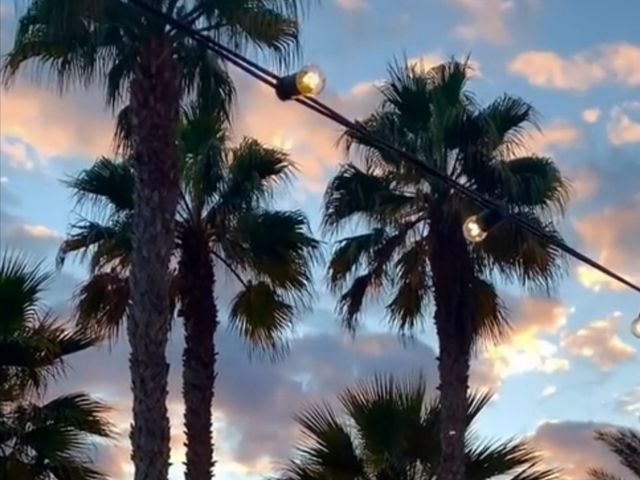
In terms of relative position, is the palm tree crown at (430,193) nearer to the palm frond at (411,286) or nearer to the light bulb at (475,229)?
the palm frond at (411,286)

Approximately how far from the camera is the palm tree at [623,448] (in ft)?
57.5

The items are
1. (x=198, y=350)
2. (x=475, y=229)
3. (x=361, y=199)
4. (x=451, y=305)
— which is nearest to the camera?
(x=475, y=229)

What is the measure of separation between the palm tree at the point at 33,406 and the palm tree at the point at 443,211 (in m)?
4.89

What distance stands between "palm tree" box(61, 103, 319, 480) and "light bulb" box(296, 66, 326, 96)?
9.61 meters

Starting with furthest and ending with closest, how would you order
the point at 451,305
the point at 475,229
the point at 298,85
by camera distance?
the point at 451,305 → the point at 475,229 → the point at 298,85

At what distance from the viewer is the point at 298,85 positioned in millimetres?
7340

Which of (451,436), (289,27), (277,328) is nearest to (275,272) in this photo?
(277,328)

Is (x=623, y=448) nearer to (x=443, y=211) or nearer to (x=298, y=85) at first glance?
(x=443, y=211)

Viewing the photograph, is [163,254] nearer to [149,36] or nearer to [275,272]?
[149,36]

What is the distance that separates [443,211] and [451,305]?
1.28m

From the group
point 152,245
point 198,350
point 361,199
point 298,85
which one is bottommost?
point 298,85

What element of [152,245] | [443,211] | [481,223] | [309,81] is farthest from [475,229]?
[443,211]

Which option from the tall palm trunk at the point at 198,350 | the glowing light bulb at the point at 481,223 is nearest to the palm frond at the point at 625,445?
the tall palm trunk at the point at 198,350

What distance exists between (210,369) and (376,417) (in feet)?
7.69
